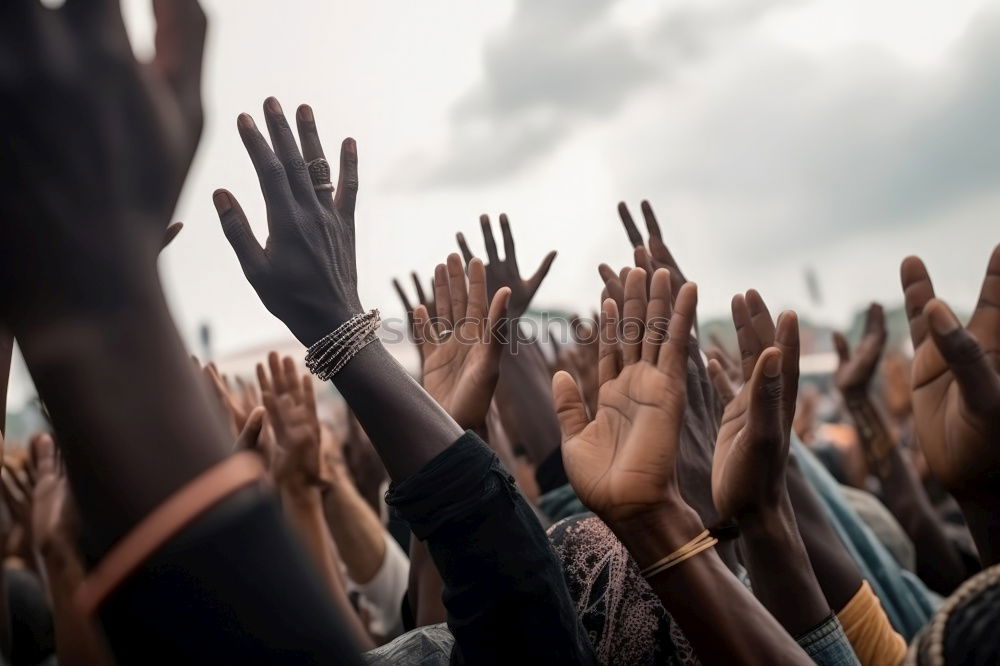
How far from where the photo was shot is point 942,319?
1770 mm

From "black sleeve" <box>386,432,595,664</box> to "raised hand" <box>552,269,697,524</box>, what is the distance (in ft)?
1.01

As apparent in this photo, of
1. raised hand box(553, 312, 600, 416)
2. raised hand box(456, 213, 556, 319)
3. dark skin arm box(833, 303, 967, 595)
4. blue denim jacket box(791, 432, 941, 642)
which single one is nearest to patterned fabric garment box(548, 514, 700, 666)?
blue denim jacket box(791, 432, 941, 642)

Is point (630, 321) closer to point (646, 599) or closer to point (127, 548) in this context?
point (646, 599)

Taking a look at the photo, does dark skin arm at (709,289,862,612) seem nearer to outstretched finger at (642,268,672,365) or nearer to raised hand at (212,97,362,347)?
outstretched finger at (642,268,672,365)

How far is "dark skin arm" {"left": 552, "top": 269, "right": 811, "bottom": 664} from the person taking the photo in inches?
62.0

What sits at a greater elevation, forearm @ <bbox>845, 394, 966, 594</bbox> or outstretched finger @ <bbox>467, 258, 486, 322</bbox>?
outstretched finger @ <bbox>467, 258, 486, 322</bbox>

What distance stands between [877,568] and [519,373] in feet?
5.70

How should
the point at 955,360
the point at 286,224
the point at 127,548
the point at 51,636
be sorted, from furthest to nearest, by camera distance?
the point at 51,636 → the point at 955,360 → the point at 286,224 → the point at 127,548

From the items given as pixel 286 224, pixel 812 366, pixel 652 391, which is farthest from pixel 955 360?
pixel 812 366

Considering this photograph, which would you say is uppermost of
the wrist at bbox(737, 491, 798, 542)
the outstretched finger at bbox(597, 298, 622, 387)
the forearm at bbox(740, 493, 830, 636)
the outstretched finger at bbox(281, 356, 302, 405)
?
the outstretched finger at bbox(281, 356, 302, 405)

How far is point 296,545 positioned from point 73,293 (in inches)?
14.6

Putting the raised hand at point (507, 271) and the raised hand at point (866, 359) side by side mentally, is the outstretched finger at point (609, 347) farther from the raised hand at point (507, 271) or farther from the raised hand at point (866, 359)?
the raised hand at point (866, 359)

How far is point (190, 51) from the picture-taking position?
976mm

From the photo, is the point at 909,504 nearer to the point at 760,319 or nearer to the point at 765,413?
the point at 760,319
